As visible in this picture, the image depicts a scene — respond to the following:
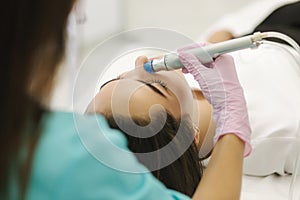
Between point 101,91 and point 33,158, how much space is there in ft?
1.93

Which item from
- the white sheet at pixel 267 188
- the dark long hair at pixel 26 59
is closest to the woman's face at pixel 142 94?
the white sheet at pixel 267 188

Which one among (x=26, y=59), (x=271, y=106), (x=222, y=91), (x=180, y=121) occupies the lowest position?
(x=271, y=106)

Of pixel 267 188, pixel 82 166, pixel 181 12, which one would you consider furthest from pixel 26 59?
pixel 181 12

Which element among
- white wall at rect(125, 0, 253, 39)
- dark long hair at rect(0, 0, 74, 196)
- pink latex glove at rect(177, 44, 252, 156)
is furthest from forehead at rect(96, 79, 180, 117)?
white wall at rect(125, 0, 253, 39)

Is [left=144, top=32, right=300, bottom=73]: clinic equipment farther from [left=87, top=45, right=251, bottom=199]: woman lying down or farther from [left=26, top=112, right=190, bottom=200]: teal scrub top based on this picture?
[left=26, top=112, right=190, bottom=200]: teal scrub top

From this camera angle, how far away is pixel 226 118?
1119 mm

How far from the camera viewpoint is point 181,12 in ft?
9.56

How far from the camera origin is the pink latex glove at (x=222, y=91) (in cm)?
112

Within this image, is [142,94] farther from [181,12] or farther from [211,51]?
[181,12]

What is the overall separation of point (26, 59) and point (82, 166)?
19 cm

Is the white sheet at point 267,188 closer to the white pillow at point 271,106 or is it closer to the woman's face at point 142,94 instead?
the white pillow at point 271,106

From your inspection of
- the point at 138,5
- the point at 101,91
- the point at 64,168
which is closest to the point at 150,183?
the point at 64,168

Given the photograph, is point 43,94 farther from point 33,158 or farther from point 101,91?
point 101,91

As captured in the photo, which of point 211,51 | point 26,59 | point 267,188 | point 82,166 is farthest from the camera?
point 267,188
